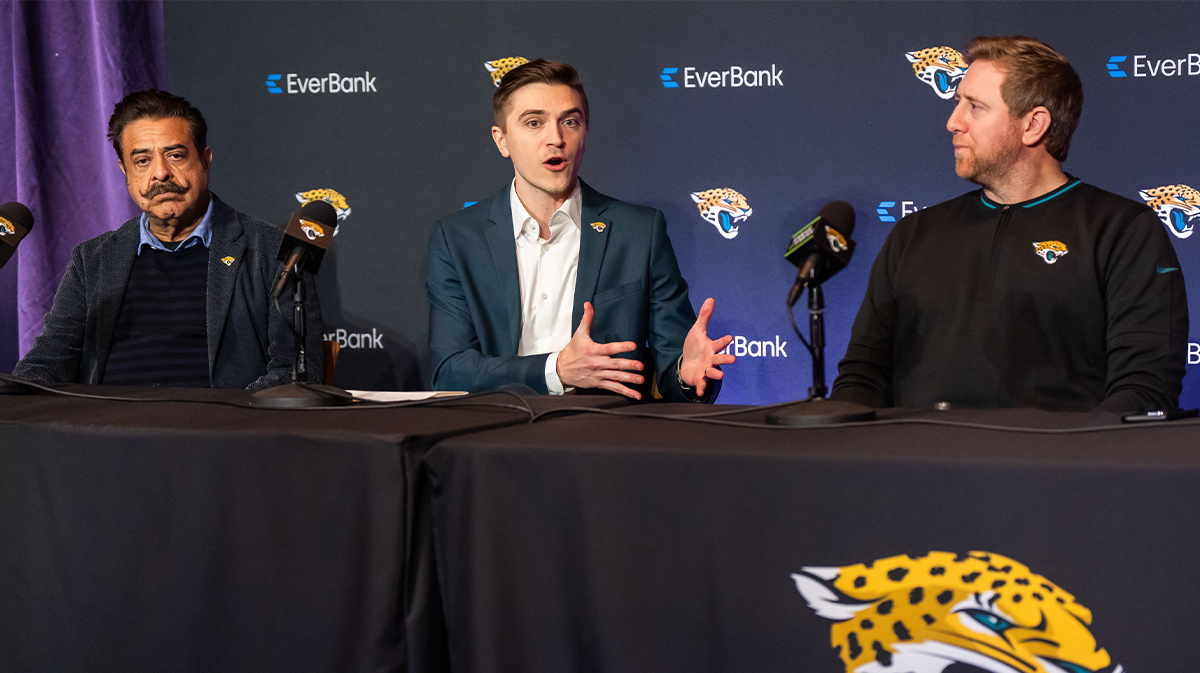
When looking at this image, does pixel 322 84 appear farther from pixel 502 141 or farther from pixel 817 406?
pixel 817 406

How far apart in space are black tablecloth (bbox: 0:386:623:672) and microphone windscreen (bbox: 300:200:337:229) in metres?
0.35

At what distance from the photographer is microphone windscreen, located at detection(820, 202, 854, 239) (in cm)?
145

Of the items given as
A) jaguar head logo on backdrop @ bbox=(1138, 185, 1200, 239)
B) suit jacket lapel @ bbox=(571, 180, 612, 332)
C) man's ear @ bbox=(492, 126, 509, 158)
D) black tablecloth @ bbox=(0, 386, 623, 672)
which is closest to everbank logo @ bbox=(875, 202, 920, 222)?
jaguar head logo on backdrop @ bbox=(1138, 185, 1200, 239)

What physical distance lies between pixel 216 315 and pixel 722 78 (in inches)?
76.9

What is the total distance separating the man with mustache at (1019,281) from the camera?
2250 millimetres

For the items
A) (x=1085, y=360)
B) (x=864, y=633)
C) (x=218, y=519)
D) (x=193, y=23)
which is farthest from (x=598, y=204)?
(x=193, y=23)

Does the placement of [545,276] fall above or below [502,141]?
below

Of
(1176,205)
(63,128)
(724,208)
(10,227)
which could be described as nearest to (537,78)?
(724,208)

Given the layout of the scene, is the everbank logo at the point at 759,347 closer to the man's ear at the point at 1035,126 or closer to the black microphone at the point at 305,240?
the man's ear at the point at 1035,126

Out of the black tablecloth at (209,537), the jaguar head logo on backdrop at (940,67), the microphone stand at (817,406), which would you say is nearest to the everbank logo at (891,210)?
the jaguar head logo on backdrop at (940,67)

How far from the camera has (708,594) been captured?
3.92 ft

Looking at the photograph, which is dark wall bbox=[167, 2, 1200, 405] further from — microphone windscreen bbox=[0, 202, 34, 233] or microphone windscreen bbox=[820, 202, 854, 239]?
microphone windscreen bbox=[820, 202, 854, 239]

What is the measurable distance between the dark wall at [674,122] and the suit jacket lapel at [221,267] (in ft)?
2.60

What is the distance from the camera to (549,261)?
9.35ft
